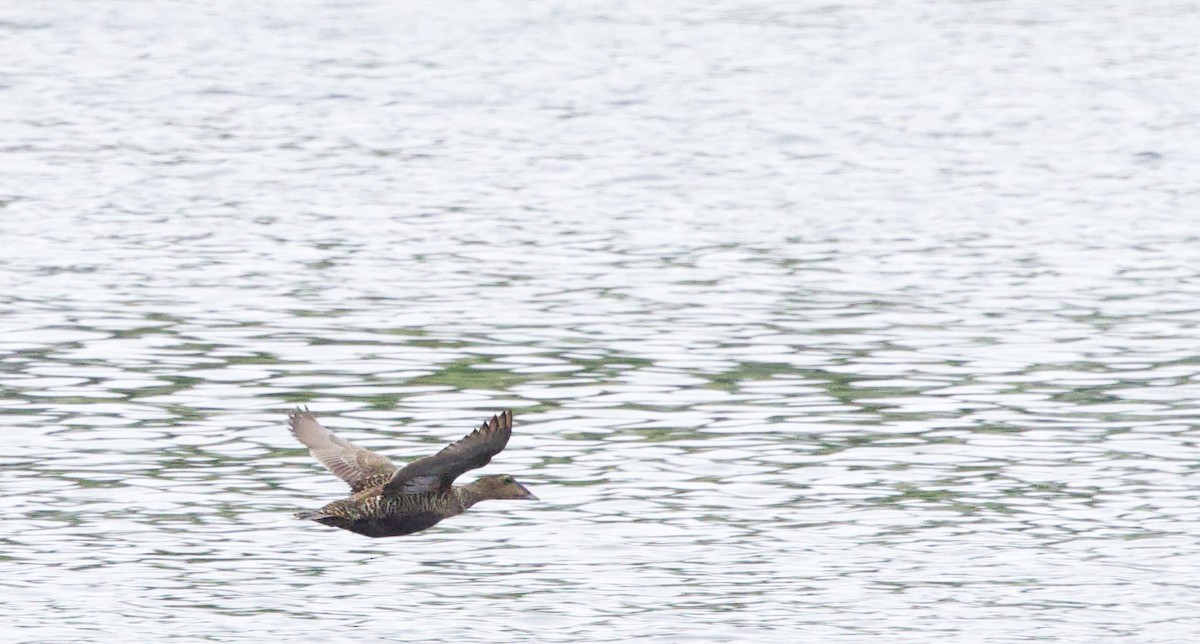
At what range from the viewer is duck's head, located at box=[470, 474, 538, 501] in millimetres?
14204

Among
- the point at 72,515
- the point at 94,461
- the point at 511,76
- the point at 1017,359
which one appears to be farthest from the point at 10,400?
the point at 511,76

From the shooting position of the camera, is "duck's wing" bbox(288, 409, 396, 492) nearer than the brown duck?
No

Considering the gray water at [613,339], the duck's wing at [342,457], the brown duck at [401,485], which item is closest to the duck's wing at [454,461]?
the brown duck at [401,485]

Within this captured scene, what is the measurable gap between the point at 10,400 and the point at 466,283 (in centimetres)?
589

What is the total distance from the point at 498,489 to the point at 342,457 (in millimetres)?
904

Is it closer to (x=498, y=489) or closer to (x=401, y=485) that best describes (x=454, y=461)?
(x=401, y=485)

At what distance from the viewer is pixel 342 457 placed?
571 inches

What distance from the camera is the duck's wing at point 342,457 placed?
14.2m

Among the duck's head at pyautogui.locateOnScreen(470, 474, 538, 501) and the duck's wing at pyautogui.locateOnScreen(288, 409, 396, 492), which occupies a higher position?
the duck's wing at pyautogui.locateOnScreen(288, 409, 396, 492)

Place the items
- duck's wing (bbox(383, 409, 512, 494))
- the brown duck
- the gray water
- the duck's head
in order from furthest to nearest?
the gray water
the duck's head
the brown duck
duck's wing (bbox(383, 409, 512, 494))

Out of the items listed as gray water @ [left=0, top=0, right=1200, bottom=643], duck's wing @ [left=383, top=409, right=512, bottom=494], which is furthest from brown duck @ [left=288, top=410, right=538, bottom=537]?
gray water @ [left=0, top=0, right=1200, bottom=643]

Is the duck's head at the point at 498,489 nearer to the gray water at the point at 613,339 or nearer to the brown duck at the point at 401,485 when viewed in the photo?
the brown duck at the point at 401,485

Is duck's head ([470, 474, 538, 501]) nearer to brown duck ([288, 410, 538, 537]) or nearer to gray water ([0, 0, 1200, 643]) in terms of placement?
brown duck ([288, 410, 538, 537])

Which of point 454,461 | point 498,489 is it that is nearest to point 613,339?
point 498,489
